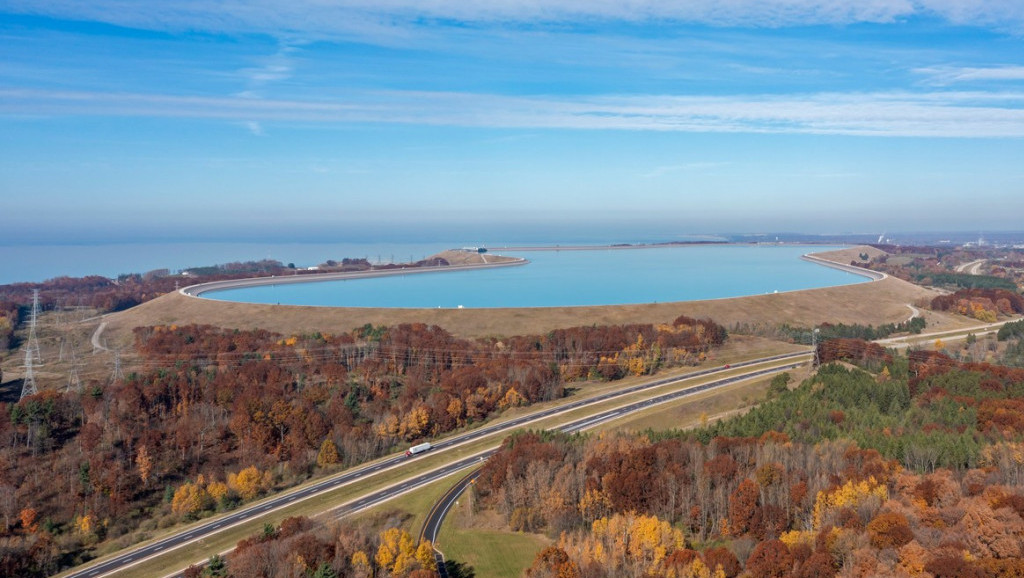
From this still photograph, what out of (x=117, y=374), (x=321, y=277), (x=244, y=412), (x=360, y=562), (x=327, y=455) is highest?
(x=321, y=277)

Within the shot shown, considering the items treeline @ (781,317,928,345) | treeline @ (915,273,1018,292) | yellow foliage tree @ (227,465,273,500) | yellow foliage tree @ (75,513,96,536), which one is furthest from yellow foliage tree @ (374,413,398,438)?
treeline @ (915,273,1018,292)

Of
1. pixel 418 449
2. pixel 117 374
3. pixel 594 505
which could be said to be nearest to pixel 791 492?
pixel 594 505

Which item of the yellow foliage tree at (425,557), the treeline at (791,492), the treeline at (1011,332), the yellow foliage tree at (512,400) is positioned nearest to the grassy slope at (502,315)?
the treeline at (1011,332)

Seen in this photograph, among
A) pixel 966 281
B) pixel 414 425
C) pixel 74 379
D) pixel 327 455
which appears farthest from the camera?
pixel 966 281

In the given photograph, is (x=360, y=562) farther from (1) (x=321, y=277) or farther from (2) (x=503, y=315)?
(1) (x=321, y=277)

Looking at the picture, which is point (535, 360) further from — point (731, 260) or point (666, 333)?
point (731, 260)

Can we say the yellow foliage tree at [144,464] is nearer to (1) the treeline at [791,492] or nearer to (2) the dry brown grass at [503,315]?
(1) the treeline at [791,492]
